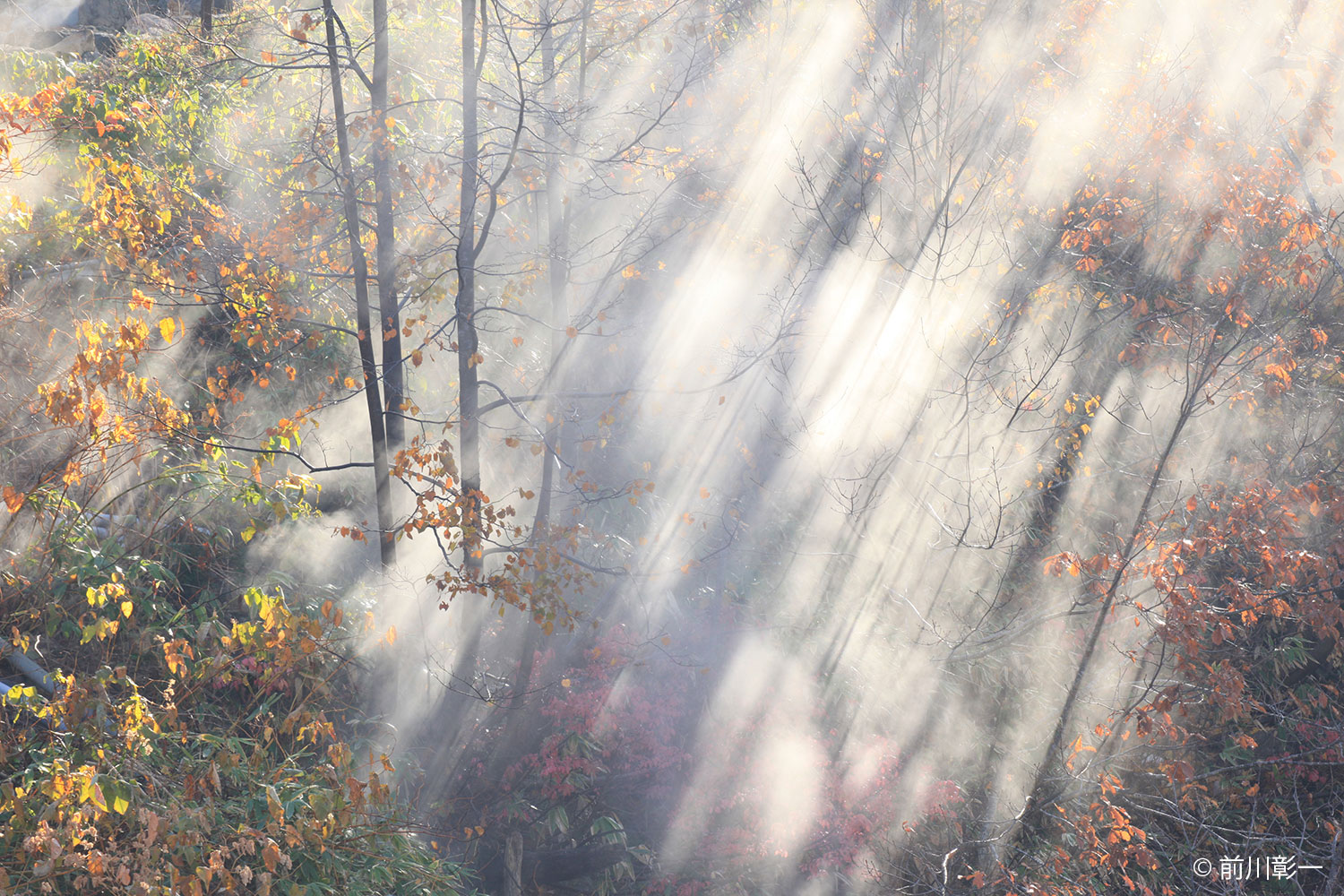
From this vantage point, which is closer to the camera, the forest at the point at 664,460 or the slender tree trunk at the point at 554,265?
the forest at the point at 664,460

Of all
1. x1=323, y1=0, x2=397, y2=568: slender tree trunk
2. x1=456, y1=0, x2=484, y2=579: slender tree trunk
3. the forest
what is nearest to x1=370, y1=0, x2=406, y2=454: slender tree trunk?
the forest

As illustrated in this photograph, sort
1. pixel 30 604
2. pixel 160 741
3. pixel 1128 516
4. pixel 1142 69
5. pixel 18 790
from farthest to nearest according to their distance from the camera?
pixel 1142 69 < pixel 1128 516 < pixel 30 604 < pixel 160 741 < pixel 18 790

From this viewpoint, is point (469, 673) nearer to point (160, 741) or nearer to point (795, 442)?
point (160, 741)

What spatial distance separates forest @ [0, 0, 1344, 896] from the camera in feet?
19.3

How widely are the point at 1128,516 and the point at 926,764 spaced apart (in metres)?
5.26

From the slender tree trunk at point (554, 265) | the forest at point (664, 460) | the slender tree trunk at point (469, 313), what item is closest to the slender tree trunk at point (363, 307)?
the forest at point (664, 460)

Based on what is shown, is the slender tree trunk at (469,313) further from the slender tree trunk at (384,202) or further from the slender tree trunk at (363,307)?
the slender tree trunk at (363,307)

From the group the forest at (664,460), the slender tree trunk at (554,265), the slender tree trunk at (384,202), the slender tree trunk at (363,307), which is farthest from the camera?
Result: the slender tree trunk at (554,265)

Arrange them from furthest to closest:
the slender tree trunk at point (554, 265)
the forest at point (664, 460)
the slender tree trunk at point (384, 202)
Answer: the slender tree trunk at point (554, 265) < the slender tree trunk at point (384, 202) < the forest at point (664, 460)

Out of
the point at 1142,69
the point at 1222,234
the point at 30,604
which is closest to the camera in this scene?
the point at 30,604

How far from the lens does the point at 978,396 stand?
1129cm

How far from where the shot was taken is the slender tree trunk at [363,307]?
20.8ft

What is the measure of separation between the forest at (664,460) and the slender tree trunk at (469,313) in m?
0.07

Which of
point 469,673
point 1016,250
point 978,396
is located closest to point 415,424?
point 469,673
